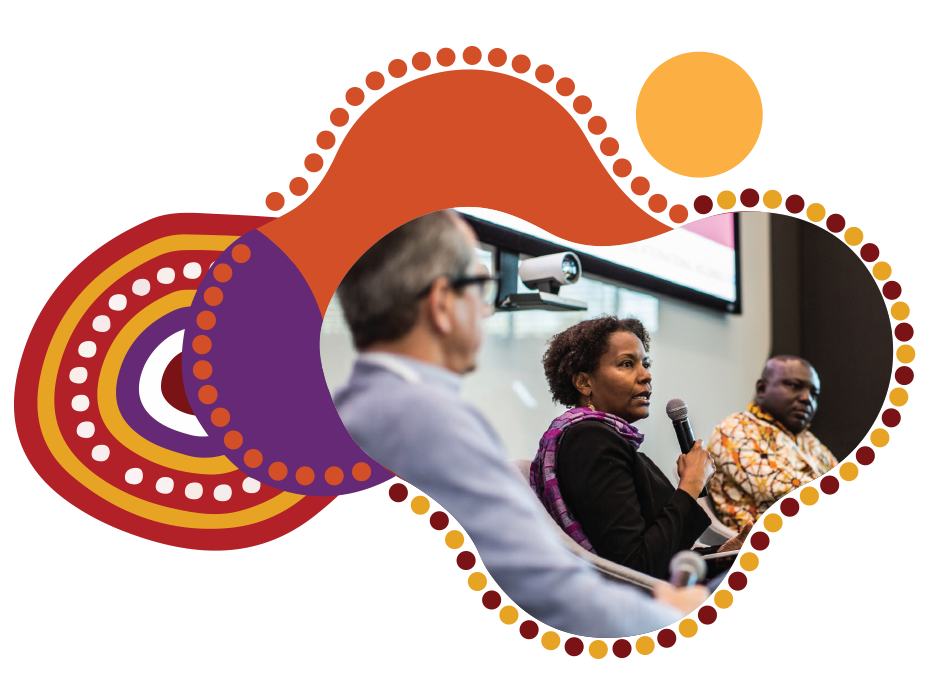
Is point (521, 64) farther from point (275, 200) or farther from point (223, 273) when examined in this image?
point (223, 273)

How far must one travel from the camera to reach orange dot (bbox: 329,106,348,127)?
2.38 metres

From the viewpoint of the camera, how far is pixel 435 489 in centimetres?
215

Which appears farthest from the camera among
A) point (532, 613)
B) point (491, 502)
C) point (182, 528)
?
point (182, 528)

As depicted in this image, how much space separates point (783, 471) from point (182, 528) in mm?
1677

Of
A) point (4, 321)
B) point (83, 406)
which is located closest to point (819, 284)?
A: point (83, 406)

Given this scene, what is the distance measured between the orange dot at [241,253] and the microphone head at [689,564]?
1403 millimetres

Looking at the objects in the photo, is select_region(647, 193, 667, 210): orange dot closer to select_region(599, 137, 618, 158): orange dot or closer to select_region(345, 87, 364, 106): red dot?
select_region(599, 137, 618, 158): orange dot

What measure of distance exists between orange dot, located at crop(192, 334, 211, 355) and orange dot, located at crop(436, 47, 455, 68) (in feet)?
3.32

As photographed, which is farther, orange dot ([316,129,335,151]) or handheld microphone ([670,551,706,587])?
orange dot ([316,129,335,151])

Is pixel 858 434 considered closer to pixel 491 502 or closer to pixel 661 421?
pixel 661 421

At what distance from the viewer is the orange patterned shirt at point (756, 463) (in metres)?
2.26

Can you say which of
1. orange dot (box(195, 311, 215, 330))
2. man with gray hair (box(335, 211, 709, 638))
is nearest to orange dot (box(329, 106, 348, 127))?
man with gray hair (box(335, 211, 709, 638))
